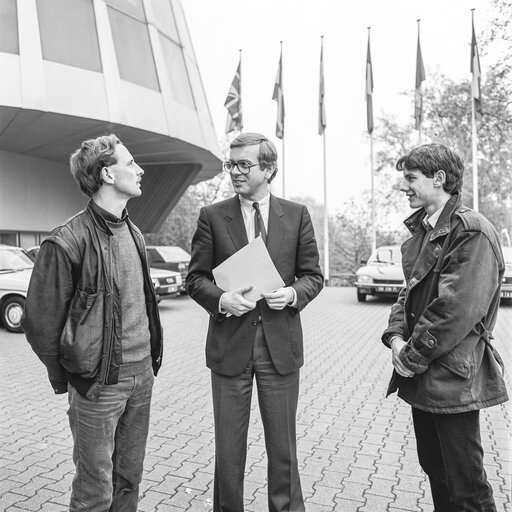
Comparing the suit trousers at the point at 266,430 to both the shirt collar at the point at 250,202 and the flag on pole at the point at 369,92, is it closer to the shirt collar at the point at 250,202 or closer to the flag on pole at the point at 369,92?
the shirt collar at the point at 250,202

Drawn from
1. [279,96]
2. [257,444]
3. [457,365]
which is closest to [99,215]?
[457,365]

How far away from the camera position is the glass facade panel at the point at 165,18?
19891 millimetres

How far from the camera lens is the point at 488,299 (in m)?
2.37

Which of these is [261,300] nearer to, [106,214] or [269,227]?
[269,227]

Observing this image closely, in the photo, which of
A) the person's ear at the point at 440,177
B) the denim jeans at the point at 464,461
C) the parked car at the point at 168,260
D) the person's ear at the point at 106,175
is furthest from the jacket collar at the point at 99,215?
the parked car at the point at 168,260

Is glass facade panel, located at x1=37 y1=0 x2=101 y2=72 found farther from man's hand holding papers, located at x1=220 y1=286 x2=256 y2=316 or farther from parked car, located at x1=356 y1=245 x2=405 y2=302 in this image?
man's hand holding papers, located at x1=220 y1=286 x2=256 y2=316

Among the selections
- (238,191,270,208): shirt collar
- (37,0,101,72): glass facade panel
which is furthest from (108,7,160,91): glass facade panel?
(238,191,270,208): shirt collar

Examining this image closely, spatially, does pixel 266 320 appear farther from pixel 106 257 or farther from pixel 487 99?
pixel 487 99

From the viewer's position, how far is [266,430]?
2922 millimetres

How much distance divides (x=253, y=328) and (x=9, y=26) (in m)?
16.1

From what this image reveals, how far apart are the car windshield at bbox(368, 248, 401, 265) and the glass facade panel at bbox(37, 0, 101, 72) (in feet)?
33.0

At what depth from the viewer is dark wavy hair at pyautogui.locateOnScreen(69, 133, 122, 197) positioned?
2555 millimetres

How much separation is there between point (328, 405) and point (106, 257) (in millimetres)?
3739

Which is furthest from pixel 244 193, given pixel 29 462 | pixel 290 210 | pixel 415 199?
pixel 29 462
